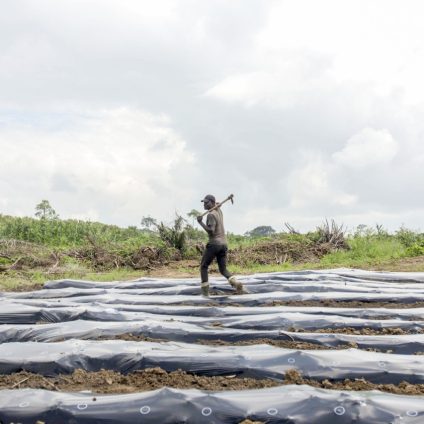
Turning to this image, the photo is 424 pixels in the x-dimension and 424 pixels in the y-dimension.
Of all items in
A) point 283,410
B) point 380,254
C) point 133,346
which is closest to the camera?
point 283,410

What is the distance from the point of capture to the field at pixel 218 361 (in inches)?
131

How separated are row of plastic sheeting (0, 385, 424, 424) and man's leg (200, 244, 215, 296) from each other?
4.33 metres

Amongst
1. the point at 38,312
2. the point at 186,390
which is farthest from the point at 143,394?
the point at 38,312

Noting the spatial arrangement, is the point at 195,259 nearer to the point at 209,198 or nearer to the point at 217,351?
the point at 209,198

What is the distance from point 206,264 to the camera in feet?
26.2

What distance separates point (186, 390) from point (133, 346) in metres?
1.29

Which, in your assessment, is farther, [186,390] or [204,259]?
[204,259]

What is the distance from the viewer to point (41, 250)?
623 inches

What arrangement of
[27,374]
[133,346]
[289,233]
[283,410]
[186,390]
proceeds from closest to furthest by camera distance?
1. [283,410]
2. [186,390]
3. [27,374]
4. [133,346]
5. [289,233]

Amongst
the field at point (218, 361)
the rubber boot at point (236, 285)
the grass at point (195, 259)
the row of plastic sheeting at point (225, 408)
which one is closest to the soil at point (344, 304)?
the field at point (218, 361)

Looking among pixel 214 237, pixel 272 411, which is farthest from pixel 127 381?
pixel 214 237

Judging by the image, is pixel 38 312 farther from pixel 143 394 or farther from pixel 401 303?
pixel 401 303

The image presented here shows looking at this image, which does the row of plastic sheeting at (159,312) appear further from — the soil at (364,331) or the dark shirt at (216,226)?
the dark shirt at (216,226)

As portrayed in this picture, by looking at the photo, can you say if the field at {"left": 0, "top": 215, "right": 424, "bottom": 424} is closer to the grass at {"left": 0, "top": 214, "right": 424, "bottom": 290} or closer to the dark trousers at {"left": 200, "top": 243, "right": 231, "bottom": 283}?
the dark trousers at {"left": 200, "top": 243, "right": 231, "bottom": 283}
